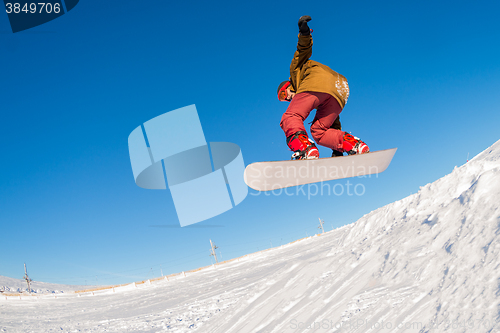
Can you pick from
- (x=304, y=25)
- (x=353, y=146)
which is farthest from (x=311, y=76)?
(x=353, y=146)

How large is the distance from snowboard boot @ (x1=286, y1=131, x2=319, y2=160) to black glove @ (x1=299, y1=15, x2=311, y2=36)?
1.11 metres

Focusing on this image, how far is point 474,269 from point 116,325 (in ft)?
22.3

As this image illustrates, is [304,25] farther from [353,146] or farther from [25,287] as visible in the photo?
[25,287]

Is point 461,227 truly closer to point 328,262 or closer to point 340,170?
point 340,170

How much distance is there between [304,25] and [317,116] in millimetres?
1305

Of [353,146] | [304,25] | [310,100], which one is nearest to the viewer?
[304,25]

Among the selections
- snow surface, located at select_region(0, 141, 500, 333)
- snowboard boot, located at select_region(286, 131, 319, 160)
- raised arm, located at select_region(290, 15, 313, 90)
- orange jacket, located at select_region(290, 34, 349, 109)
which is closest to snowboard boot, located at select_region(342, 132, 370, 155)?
orange jacket, located at select_region(290, 34, 349, 109)

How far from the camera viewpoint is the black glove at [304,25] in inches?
107

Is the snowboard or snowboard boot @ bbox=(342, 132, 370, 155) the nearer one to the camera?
the snowboard

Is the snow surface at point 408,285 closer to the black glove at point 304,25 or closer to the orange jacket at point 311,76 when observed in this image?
the orange jacket at point 311,76

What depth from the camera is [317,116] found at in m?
3.75

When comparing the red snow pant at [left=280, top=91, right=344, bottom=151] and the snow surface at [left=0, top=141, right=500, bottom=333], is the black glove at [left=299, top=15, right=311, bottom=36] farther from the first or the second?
the snow surface at [left=0, top=141, right=500, bottom=333]

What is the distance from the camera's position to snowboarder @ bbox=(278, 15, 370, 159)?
3125 mm

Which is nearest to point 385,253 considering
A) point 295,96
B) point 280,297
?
point 280,297
